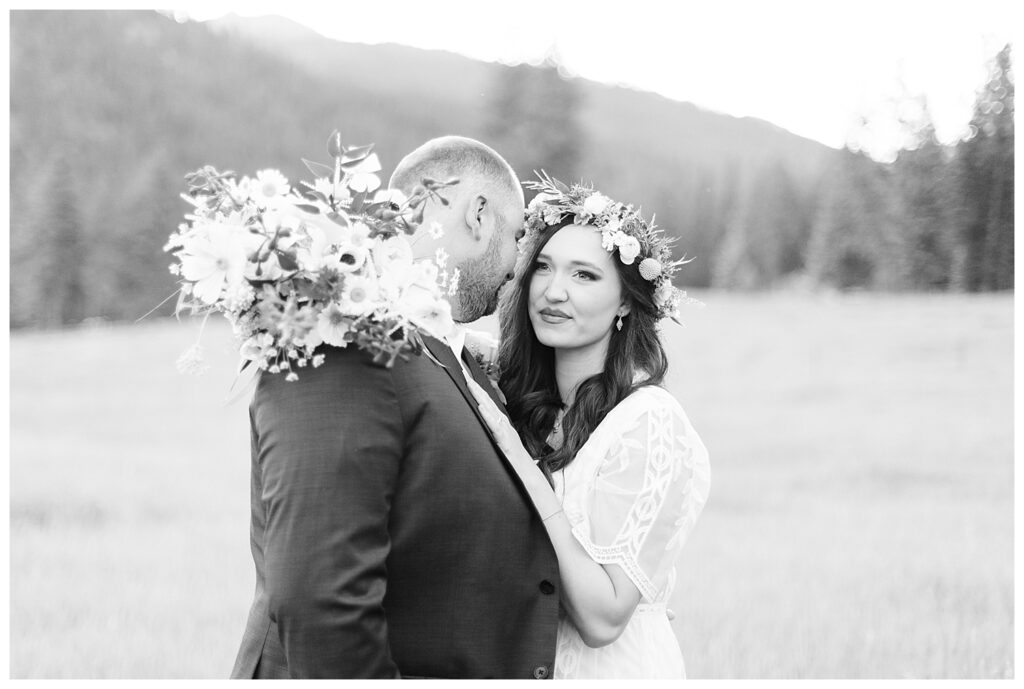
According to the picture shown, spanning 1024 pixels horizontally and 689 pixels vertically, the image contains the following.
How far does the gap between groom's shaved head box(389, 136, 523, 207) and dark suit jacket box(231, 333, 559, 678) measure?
0.77 m

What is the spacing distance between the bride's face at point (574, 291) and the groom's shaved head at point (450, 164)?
1.94ft

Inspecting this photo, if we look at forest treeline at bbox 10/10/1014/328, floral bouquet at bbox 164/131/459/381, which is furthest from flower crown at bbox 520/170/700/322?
forest treeline at bbox 10/10/1014/328

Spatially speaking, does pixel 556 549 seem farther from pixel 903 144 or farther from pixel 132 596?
pixel 903 144

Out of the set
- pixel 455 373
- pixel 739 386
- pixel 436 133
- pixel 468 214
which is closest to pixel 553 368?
pixel 468 214

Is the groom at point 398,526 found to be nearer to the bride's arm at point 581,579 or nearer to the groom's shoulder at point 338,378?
the groom's shoulder at point 338,378

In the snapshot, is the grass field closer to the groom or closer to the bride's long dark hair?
the groom

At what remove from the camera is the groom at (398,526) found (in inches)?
92.0

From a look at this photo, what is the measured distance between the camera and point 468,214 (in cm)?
332

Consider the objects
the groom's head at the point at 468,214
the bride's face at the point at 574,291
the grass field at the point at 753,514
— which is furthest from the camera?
the grass field at the point at 753,514

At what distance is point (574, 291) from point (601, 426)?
63cm

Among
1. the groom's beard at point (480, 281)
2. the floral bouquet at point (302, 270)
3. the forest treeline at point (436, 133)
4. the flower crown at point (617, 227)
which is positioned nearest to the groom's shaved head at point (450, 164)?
the groom's beard at point (480, 281)

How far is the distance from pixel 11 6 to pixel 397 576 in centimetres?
348

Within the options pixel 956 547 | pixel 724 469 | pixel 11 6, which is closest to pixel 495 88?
pixel 724 469

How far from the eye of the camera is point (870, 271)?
3694 cm
